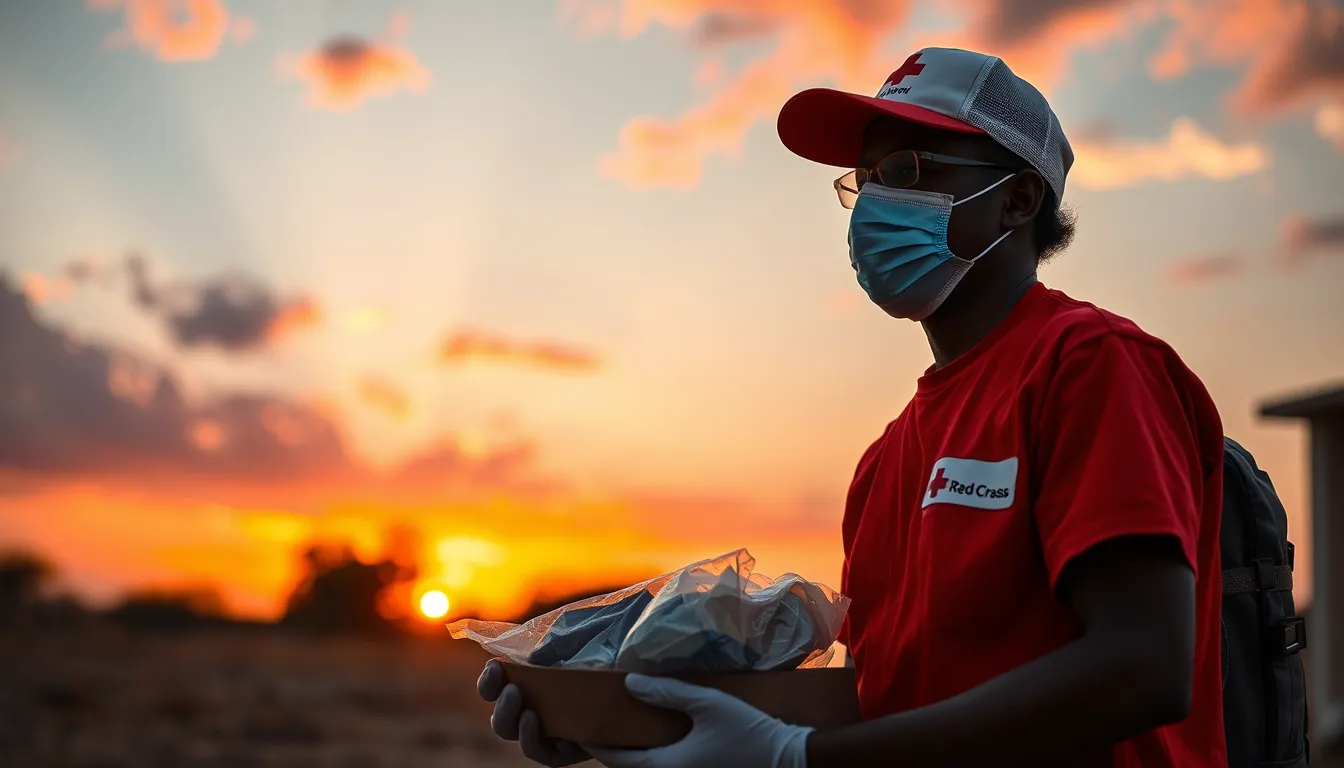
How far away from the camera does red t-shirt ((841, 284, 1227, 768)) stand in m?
1.73

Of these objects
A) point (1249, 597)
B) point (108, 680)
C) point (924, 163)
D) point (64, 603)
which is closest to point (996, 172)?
point (924, 163)

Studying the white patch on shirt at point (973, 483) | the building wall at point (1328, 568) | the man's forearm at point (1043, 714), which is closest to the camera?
Answer: the man's forearm at point (1043, 714)

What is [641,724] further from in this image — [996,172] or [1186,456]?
[996,172]

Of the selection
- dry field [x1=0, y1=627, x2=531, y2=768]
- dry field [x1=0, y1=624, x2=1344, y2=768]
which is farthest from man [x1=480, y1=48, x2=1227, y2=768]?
dry field [x1=0, y1=627, x2=531, y2=768]

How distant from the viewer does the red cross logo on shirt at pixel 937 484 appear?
2.02m

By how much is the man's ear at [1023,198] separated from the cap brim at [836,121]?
15 centimetres

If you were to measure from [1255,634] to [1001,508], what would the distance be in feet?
2.53

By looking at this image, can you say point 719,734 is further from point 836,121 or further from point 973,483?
point 836,121

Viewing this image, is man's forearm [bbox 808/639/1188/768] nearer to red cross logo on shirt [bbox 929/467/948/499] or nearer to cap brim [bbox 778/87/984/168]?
red cross logo on shirt [bbox 929/467/948/499]

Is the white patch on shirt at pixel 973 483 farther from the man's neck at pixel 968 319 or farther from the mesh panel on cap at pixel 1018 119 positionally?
the mesh panel on cap at pixel 1018 119

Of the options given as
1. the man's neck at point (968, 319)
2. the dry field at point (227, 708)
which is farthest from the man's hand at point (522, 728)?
the dry field at point (227, 708)

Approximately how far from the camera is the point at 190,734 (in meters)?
18.8

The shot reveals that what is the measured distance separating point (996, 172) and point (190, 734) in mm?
19705

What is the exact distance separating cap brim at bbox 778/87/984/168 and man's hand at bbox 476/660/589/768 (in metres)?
1.43
